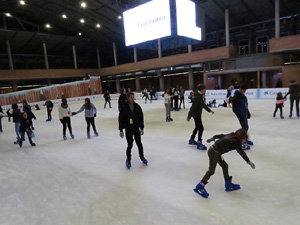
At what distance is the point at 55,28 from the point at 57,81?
25.8ft

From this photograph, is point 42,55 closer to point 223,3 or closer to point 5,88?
point 5,88

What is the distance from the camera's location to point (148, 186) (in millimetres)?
3525

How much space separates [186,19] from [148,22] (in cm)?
243

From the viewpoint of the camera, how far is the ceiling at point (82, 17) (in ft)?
68.9

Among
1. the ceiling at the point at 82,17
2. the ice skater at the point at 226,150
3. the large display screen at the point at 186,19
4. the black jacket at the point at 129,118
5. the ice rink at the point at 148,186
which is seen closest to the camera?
the ice rink at the point at 148,186

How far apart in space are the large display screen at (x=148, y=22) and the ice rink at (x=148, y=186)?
9.00 meters

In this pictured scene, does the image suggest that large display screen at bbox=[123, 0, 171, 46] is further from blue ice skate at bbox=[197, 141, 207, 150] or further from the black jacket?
the black jacket

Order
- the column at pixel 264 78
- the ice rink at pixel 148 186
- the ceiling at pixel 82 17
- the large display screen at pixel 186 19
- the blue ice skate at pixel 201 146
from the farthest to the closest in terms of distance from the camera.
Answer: the ceiling at pixel 82 17
the column at pixel 264 78
the large display screen at pixel 186 19
the blue ice skate at pixel 201 146
the ice rink at pixel 148 186

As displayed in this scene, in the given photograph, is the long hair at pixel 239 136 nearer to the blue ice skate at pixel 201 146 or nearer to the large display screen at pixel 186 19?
the blue ice skate at pixel 201 146

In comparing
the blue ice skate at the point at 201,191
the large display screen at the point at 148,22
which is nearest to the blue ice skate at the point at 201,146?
the blue ice skate at the point at 201,191

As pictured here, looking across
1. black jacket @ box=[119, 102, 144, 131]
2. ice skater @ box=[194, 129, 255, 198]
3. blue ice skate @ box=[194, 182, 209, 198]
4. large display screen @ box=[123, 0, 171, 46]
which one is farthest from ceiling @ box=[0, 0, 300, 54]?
blue ice skate @ box=[194, 182, 209, 198]

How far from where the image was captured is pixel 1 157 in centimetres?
577

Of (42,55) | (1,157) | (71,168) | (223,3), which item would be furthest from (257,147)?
(42,55)

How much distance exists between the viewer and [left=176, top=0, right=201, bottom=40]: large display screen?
41.2 ft
